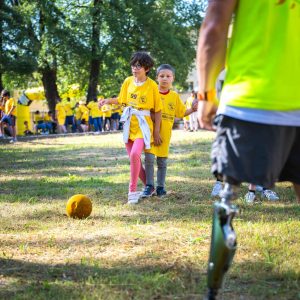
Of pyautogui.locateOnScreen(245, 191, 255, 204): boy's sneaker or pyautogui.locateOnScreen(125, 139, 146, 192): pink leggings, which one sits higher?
pyautogui.locateOnScreen(125, 139, 146, 192): pink leggings

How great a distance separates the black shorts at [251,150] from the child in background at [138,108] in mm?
3787

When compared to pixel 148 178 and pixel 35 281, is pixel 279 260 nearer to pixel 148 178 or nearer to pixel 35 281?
pixel 35 281

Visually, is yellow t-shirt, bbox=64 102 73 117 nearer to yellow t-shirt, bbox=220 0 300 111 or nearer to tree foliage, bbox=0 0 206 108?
tree foliage, bbox=0 0 206 108

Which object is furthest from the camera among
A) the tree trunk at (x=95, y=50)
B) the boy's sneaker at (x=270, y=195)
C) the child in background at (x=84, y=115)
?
→ the tree trunk at (x=95, y=50)

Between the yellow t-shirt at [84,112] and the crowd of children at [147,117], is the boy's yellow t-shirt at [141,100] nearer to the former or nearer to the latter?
the crowd of children at [147,117]

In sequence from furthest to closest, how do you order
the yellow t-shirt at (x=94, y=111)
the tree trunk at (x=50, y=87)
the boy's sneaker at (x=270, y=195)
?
the tree trunk at (x=50, y=87), the yellow t-shirt at (x=94, y=111), the boy's sneaker at (x=270, y=195)

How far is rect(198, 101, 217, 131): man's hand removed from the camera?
91.2 inches

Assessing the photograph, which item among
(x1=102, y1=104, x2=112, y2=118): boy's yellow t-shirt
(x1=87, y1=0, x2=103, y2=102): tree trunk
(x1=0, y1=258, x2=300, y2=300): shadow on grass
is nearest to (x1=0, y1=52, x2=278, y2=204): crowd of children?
(x1=102, y1=104, x2=112, y2=118): boy's yellow t-shirt

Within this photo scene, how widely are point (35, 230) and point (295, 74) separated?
10.3 feet

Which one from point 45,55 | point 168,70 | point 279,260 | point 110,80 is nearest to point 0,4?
point 45,55

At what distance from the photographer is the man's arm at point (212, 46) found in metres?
2.20

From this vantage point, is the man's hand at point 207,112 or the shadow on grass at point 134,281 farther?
the shadow on grass at point 134,281

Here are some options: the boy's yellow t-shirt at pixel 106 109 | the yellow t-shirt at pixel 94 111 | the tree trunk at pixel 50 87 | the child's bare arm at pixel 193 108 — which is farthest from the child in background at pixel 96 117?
the child's bare arm at pixel 193 108

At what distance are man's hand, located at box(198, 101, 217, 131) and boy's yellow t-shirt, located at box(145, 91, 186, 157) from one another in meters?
4.20
